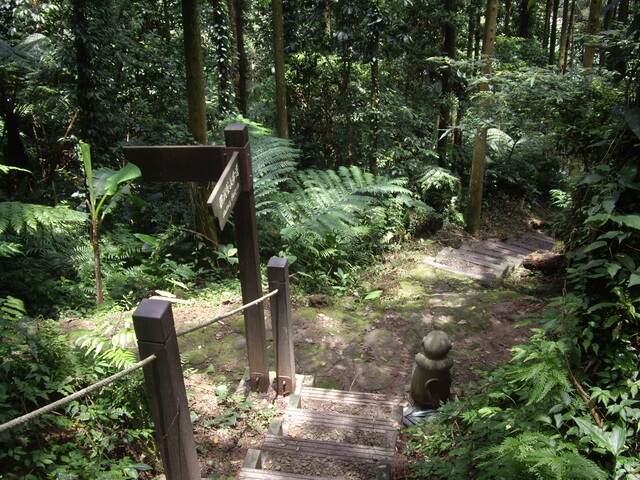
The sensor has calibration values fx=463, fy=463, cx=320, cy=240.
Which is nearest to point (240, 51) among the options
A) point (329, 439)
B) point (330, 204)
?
point (330, 204)

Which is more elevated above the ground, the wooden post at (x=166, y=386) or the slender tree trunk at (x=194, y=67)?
the slender tree trunk at (x=194, y=67)

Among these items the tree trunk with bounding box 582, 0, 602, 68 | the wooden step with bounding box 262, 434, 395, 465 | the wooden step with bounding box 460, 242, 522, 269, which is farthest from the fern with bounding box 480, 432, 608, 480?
the tree trunk with bounding box 582, 0, 602, 68

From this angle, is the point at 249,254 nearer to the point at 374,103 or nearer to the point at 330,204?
the point at 330,204

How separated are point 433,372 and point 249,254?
5.72ft

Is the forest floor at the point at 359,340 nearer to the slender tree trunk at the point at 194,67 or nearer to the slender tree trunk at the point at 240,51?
the slender tree trunk at the point at 194,67

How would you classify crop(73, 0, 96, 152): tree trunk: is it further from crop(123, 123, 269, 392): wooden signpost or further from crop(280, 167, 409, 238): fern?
crop(123, 123, 269, 392): wooden signpost

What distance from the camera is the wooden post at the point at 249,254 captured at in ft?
9.72

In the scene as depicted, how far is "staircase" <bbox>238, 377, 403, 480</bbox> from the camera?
9.59 ft

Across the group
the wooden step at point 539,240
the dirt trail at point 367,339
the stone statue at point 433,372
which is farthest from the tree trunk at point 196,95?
the wooden step at point 539,240

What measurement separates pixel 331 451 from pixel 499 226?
8.75m

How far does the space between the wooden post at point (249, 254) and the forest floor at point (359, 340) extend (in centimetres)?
30

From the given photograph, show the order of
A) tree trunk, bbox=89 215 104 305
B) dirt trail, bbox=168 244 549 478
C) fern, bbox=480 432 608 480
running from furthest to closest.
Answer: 1. tree trunk, bbox=89 215 104 305
2. dirt trail, bbox=168 244 549 478
3. fern, bbox=480 432 608 480

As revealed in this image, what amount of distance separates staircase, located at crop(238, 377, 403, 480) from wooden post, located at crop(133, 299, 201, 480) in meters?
0.75

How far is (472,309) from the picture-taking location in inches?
232
